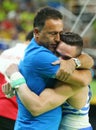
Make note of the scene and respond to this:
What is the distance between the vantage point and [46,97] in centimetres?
309

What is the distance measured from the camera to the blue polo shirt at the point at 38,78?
10.1ft

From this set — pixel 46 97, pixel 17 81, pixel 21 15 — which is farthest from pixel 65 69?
pixel 21 15

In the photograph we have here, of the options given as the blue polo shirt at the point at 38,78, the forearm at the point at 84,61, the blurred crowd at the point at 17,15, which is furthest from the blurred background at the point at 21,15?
the blue polo shirt at the point at 38,78

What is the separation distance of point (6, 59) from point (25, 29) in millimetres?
7284

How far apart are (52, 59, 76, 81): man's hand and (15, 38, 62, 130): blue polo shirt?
1.0 inches

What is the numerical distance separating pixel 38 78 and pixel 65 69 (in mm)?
189

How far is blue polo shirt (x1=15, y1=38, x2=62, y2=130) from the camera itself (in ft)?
10.1

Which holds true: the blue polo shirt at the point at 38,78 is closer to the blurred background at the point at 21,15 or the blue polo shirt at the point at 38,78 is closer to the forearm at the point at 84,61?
the forearm at the point at 84,61

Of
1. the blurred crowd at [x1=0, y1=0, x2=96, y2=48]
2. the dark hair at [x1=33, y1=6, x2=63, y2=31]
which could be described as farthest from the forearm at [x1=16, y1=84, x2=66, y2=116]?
the blurred crowd at [x1=0, y1=0, x2=96, y2=48]

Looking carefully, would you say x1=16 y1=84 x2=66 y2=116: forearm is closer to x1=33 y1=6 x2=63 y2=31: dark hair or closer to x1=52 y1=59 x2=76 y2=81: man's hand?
x1=52 y1=59 x2=76 y2=81: man's hand

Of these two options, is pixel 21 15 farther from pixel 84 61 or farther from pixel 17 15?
pixel 84 61

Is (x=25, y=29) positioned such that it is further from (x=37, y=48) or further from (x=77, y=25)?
(x=37, y=48)

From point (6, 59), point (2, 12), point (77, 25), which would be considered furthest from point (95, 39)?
point (2, 12)

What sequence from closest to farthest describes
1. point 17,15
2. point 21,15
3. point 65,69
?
point 65,69 < point 21,15 < point 17,15
